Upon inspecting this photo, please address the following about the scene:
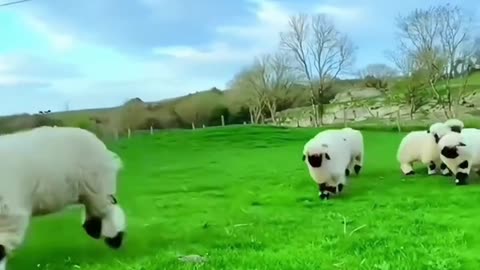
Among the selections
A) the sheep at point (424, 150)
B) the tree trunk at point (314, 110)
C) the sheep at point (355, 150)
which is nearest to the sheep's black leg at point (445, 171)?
the sheep at point (424, 150)

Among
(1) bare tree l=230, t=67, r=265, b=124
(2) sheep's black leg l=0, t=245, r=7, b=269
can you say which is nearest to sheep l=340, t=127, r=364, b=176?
(1) bare tree l=230, t=67, r=265, b=124

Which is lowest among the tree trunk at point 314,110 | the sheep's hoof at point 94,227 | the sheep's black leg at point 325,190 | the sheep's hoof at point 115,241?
the sheep's black leg at point 325,190

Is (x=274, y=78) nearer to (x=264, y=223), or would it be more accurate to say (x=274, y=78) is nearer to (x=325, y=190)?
(x=325, y=190)

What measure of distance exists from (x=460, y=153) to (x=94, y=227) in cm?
366

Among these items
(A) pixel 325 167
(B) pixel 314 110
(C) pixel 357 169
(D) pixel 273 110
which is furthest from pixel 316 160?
(B) pixel 314 110

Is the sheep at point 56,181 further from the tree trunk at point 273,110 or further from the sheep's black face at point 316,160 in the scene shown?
the tree trunk at point 273,110

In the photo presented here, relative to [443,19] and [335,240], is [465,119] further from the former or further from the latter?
[335,240]

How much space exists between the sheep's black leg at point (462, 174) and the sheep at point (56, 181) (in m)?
3.50

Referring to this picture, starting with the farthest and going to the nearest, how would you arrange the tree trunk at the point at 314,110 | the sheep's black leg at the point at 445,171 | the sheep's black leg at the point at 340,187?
the tree trunk at the point at 314,110 → the sheep's black leg at the point at 445,171 → the sheep's black leg at the point at 340,187

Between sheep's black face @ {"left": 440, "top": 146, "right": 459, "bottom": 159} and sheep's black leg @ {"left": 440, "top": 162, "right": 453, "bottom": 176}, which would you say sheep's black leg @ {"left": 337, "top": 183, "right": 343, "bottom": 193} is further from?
sheep's black leg @ {"left": 440, "top": 162, "right": 453, "bottom": 176}

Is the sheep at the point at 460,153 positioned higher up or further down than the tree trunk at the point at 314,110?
further down

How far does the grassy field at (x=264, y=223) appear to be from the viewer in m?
3.15

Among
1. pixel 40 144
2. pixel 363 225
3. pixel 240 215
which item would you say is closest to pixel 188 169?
pixel 240 215

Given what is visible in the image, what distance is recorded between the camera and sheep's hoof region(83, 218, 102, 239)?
3.65 meters
